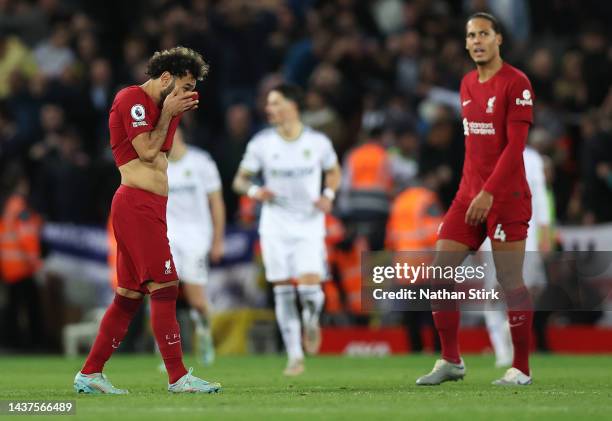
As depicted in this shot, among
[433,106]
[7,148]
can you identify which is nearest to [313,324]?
[433,106]

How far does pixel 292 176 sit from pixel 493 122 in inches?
137

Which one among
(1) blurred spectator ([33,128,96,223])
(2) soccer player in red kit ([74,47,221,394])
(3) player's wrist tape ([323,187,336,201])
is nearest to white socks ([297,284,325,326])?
(3) player's wrist tape ([323,187,336,201])

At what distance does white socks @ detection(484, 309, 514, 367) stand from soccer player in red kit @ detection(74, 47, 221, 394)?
5.54 metres

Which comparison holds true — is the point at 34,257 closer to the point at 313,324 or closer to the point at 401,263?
the point at 401,263

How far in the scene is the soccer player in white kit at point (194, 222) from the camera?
1470 cm

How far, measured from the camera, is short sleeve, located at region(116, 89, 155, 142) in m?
9.18

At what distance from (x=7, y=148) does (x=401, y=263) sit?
6.97 metres

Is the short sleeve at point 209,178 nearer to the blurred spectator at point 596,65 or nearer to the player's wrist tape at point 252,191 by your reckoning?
the player's wrist tape at point 252,191

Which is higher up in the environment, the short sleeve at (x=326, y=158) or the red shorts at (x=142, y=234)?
the short sleeve at (x=326, y=158)

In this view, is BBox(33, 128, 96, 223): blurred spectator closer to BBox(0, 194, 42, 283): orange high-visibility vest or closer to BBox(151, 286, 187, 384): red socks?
BBox(0, 194, 42, 283): orange high-visibility vest

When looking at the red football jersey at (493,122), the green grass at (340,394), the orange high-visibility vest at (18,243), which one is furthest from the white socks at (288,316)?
the orange high-visibility vest at (18,243)

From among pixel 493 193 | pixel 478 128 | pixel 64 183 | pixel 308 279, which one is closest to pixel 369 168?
pixel 64 183

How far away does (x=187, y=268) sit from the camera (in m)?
14.7

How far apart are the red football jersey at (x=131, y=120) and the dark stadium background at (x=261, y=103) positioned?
8.78m
